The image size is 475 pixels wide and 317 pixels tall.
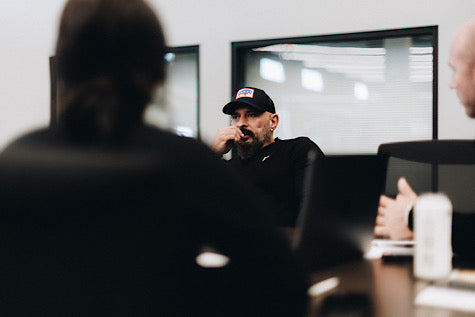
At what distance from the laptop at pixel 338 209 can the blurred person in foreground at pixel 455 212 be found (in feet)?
0.49

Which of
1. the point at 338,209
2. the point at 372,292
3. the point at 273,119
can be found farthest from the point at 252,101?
the point at 372,292

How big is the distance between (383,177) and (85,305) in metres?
0.85

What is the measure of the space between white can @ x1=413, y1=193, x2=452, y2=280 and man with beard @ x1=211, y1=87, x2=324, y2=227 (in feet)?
4.59

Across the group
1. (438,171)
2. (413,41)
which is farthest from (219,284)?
(413,41)

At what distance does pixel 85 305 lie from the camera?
29.4 inches

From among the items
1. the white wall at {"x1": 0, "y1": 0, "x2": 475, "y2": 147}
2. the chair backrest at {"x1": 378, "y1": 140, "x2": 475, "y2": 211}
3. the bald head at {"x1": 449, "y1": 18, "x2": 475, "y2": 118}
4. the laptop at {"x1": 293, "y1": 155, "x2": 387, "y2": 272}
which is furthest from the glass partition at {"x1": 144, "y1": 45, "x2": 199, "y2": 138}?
the laptop at {"x1": 293, "y1": 155, "x2": 387, "y2": 272}

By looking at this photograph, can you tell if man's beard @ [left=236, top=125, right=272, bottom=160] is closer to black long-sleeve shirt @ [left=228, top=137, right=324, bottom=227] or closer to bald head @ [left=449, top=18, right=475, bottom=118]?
black long-sleeve shirt @ [left=228, top=137, right=324, bottom=227]

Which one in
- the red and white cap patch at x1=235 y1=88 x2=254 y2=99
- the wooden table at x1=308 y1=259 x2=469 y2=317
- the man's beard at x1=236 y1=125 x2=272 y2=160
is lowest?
the wooden table at x1=308 y1=259 x2=469 y2=317

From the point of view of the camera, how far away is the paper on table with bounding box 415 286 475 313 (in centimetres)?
91

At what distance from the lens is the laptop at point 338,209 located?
3.22ft

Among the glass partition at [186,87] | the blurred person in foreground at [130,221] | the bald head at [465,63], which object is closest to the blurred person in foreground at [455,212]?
the bald head at [465,63]

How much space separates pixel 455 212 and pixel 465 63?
512 mm

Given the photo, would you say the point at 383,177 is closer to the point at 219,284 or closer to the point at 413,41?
the point at 219,284

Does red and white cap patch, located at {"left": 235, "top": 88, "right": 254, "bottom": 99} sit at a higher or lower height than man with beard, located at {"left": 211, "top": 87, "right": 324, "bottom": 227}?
higher
